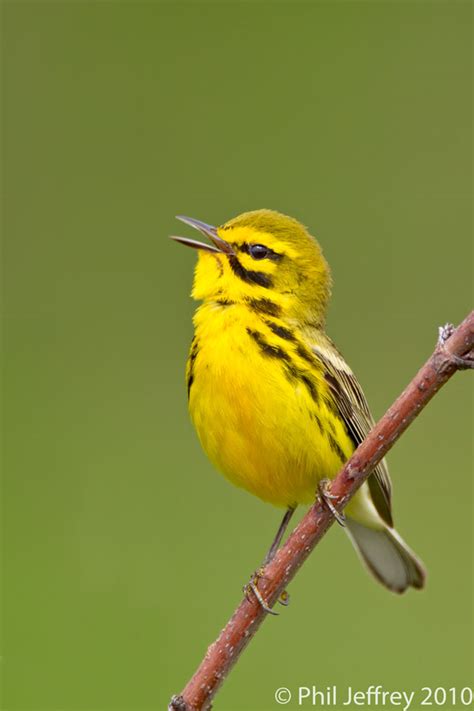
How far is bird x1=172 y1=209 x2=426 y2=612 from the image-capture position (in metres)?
4.32

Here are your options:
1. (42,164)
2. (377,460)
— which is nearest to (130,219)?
(42,164)

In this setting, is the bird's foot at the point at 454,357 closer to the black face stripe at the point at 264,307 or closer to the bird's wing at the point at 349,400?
the bird's wing at the point at 349,400

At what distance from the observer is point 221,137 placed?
834 cm

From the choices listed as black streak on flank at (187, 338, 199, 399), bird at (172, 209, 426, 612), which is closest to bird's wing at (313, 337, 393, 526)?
bird at (172, 209, 426, 612)

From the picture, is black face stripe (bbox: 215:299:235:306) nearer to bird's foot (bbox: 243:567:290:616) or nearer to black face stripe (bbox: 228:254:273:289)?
black face stripe (bbox: 228:254:273:289)

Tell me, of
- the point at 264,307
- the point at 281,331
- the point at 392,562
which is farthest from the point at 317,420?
the point at 392,562

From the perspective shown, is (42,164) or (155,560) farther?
(42,164)

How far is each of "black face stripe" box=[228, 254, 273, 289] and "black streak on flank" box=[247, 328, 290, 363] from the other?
291 millimetres

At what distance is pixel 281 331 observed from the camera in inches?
174

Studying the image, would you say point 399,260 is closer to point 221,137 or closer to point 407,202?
point 407,202

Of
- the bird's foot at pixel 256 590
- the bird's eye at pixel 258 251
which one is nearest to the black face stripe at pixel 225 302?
the bird's eye at pixel 258 251

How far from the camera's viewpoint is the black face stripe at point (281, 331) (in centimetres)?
441

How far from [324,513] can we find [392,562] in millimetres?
1637

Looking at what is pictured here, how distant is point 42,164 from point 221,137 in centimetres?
133
